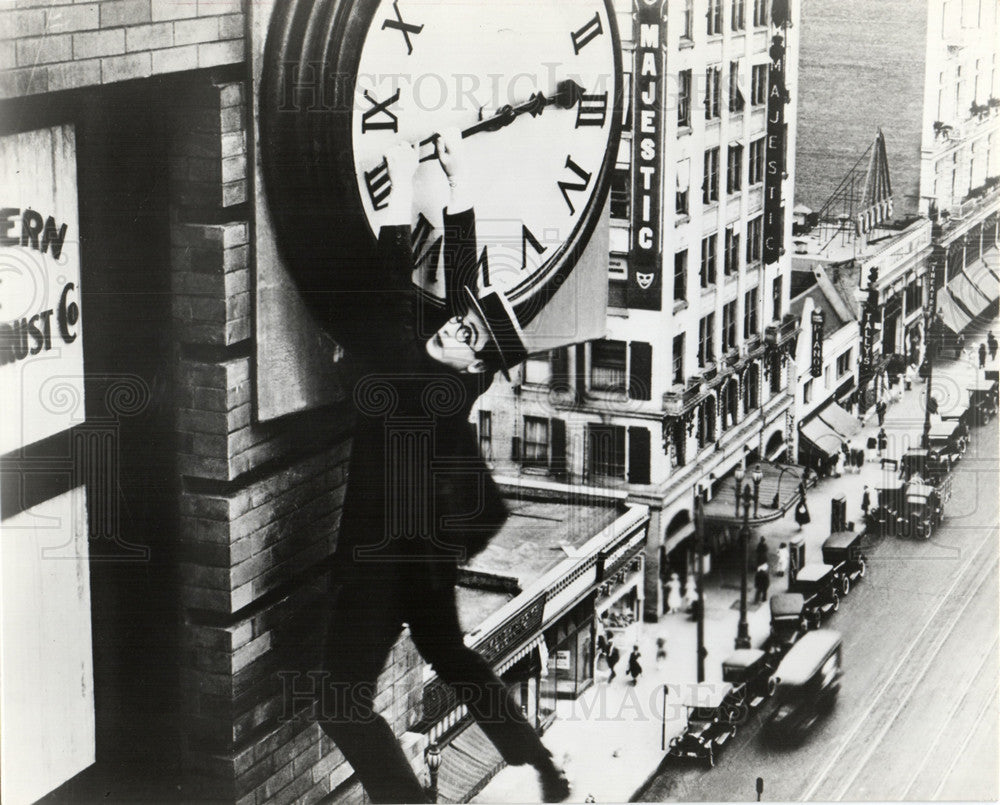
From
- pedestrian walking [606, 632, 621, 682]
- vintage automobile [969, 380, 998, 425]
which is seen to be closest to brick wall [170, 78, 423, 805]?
pedestrian walking [606, 632, 621, 682]

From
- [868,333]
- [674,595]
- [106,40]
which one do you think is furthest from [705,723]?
[106,40]

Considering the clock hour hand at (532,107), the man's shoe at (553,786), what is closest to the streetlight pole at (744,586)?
the man's shoe at (553,786)

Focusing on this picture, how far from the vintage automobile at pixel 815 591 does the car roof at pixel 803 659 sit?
10 cm

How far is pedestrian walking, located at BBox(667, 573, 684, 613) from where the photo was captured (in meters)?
9.67

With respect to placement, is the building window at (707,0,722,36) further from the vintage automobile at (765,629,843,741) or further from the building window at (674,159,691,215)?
the vintage automobile at (765,629,843,741)

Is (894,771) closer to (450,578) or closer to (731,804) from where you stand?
(731,804)

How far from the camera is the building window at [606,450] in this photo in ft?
31.3

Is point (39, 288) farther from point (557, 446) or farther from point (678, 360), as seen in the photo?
point (678, 360)

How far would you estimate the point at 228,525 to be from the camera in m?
8.48

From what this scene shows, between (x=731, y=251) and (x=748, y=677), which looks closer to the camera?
(x=748, y=677)

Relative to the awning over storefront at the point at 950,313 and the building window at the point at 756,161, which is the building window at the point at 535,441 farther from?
the awning over storefront at the point at 950,313

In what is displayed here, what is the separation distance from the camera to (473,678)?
9336 mm

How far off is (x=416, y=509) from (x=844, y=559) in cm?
299

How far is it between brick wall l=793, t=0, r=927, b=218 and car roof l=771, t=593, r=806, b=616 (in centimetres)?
268
